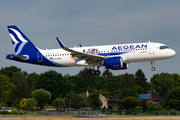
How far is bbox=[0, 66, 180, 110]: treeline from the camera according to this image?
94.8 meters

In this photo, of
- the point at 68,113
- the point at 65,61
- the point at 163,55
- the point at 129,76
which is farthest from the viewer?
the point at 129,76

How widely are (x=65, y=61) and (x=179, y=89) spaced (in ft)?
189

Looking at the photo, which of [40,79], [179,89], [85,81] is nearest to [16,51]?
[179,89]

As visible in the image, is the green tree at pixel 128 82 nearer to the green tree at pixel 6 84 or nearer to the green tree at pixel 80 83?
the green tree at pixel 80 83

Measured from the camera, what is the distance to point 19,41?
184 ft

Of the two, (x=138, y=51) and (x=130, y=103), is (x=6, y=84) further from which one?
(x=138, y=51)

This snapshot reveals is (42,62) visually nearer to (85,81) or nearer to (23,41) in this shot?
(23,41)

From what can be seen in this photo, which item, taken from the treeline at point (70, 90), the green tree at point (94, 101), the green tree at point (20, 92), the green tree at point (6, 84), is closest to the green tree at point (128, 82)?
the treeline at point (70, 90)

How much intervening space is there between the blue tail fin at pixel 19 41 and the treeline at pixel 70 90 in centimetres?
3969

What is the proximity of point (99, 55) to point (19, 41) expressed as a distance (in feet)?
54.8

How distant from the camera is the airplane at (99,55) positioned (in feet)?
157

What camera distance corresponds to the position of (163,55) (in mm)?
47812

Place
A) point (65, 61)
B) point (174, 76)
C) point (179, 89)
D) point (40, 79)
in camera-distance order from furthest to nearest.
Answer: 1. point (174, 76)
2. point (40, 79)
3. point (179, 89)
4. point (65, 61)

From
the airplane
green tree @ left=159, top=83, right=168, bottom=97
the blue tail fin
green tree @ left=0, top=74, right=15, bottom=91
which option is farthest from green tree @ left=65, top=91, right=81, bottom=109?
green tree @ left=159, top=83, right=168, bottom=97
